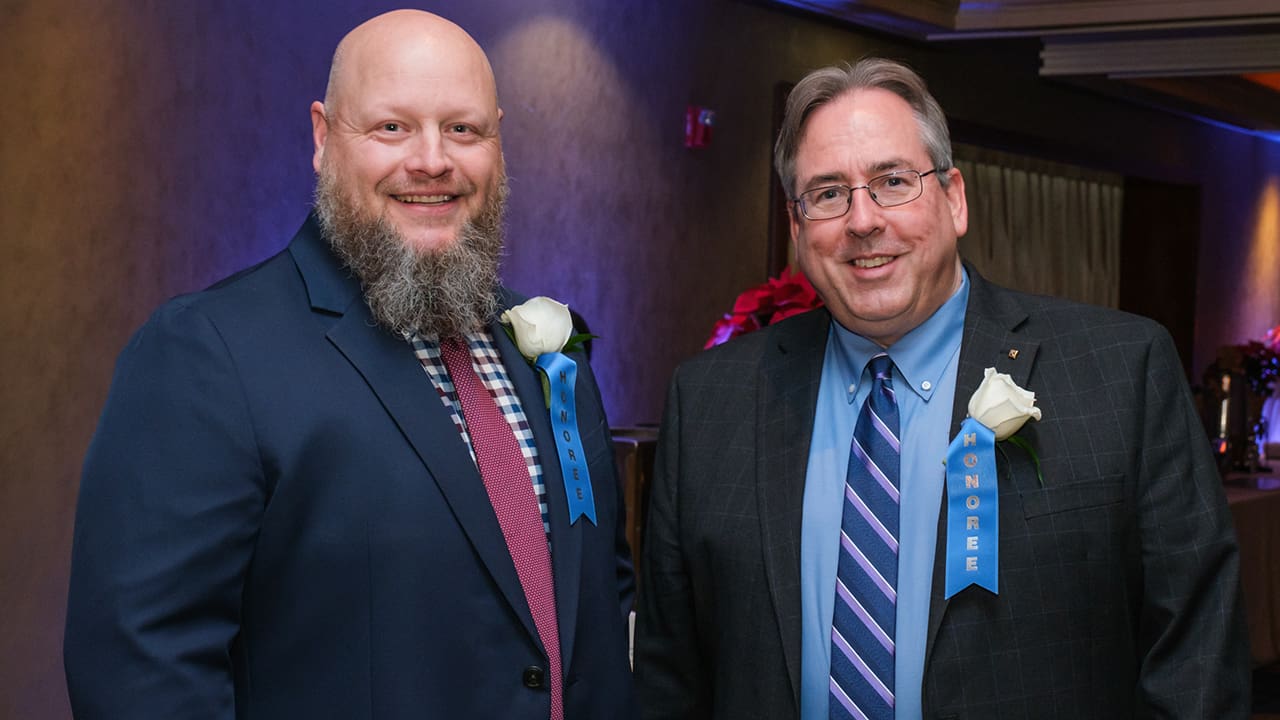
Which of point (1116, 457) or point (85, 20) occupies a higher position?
point (85, 20)

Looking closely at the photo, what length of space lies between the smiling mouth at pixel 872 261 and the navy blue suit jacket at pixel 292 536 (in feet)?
1.93

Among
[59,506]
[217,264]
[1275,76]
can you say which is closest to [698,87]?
[217,264]

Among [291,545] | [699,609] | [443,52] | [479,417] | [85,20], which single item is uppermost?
[85,20]

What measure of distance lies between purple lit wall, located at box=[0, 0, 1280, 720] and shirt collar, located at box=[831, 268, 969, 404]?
279cm

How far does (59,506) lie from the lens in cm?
407

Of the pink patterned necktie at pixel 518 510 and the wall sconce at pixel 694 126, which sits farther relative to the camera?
the wall sconce at pixel 694 126

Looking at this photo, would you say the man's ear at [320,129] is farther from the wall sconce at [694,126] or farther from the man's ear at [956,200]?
the wall sconce at [694,126]

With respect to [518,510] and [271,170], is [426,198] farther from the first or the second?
[271,170]

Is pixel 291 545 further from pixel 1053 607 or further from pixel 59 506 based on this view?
pixel 59 506

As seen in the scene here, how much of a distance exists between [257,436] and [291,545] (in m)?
0.15

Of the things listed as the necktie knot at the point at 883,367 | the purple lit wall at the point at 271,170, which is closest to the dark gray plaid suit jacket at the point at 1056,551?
the necktie knot at the point at 883,367

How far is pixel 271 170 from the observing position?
4.65 m

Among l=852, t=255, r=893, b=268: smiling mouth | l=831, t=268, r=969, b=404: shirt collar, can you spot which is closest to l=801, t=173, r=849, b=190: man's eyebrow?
l=852, t=255, r=893, b=268: smiling mouth

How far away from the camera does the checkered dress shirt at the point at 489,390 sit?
6.29 feet
